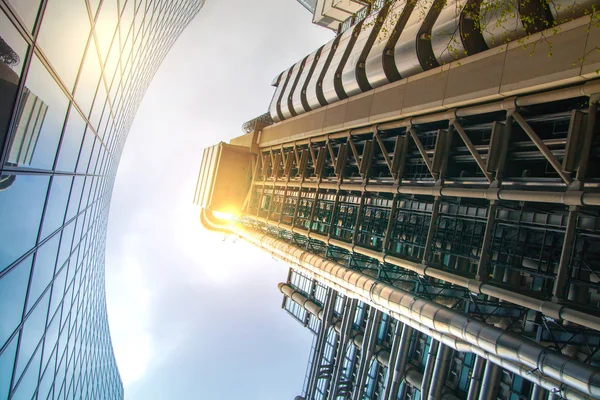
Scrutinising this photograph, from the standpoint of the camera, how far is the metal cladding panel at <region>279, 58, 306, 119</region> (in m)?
38.0

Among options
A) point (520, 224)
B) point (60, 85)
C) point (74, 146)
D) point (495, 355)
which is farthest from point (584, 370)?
point (74, 146)

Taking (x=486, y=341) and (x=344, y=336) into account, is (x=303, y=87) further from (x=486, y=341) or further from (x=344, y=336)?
(x=486, y=341)

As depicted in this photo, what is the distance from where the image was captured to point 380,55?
21.4m

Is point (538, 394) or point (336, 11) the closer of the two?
point (538, 394)

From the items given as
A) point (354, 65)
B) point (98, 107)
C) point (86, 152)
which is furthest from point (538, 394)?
point (354, 65)

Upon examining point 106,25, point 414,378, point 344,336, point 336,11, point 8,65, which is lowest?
point 344,336

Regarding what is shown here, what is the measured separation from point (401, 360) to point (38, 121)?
69.6 feet

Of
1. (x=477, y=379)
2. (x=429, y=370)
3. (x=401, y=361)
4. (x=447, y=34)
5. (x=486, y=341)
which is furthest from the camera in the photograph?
(x=401, y=361)

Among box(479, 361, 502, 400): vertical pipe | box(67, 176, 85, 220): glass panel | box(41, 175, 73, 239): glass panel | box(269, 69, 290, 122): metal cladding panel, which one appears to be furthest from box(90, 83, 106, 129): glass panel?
box(269, 69, 290, 122): metal cladding panel

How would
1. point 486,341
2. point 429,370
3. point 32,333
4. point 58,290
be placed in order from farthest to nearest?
point 429,370, point 58,290, point 486,341, point 32,333

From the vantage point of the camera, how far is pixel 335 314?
38500 millimetres

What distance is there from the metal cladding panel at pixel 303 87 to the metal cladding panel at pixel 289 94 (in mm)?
1043

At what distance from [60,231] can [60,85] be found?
5.81 m

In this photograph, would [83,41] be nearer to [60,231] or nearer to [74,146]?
[74,146]
